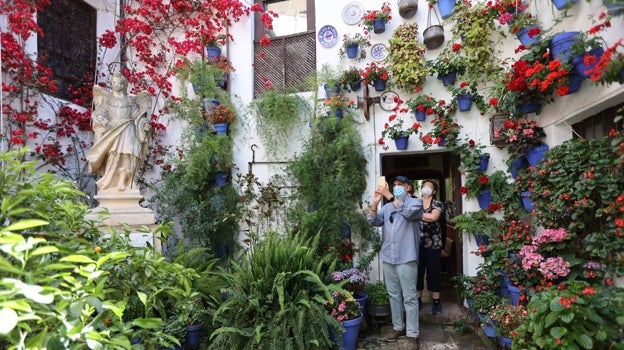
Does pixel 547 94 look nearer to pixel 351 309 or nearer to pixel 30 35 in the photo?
pixel 351 309

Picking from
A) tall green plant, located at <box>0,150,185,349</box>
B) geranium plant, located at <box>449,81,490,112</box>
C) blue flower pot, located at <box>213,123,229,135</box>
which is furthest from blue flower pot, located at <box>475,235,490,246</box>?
blue flower pot, located at <box>213,123,229,135</box>

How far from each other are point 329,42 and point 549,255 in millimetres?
3714

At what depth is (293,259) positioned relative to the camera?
3293mm

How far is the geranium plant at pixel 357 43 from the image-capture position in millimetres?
4513

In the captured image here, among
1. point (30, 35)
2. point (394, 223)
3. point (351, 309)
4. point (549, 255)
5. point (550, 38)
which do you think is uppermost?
point (30, 35)

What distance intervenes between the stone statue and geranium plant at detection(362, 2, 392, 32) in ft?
10.5

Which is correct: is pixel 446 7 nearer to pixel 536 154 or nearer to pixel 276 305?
pixel 536 154

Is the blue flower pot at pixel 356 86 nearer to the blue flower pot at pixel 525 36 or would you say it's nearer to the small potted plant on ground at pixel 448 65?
the small potted plant on ground at pixel 448 65

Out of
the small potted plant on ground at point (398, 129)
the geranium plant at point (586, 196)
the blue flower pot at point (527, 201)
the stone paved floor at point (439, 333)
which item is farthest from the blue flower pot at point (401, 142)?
the stone paved floor at point (439, 333)

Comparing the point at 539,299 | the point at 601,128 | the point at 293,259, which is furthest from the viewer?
the point at 293,259

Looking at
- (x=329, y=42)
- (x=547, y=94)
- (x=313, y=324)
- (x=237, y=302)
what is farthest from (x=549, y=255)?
(x=329, y=42)

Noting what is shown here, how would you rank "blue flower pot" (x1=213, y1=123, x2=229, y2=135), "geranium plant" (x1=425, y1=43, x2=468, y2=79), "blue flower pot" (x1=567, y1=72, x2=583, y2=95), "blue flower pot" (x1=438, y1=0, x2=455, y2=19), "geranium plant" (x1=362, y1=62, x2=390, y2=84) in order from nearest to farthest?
"blue flower pot" (x1=567, y1=72, x2=583, y2=95) < "geranium plant" (x1=425, y1=43, x2=468, y2=79) < "blue flower pot" (x1=438, y1=0, x2=455, y2=19) < "geranium plant" (x1=362, y1=62, x2=390, y2=84) < "blue flower pot" (x1=213, y1=123, x2=229, y2=135)

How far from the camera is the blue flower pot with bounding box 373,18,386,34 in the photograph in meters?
4.41

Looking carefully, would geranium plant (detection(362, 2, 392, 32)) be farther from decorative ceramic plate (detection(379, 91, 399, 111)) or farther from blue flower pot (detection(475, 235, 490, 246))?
blue flower pot (detection(475, 235, 490, 246))
